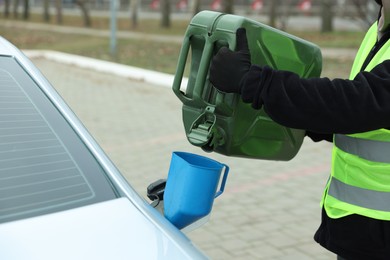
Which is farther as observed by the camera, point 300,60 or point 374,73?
point 300,60

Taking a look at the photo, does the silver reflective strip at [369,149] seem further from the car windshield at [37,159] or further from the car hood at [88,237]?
the car windshield at [37,159]

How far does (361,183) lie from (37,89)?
1.18 m

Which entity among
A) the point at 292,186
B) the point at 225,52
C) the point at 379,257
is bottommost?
the point at 292,186

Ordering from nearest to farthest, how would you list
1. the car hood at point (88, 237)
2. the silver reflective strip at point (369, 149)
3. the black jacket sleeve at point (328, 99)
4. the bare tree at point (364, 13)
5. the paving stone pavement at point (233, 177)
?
the car hood at point (88, 237) < the black jacket sleeve at point (328, 99) < the silver reflective strip at point (369, 149) < the paving stone pavement at point (233, 177) < the bare tree at point (364, 13)

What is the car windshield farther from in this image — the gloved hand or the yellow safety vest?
the yellow safety vest

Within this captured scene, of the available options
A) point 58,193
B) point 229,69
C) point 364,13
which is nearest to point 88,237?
point 58,193

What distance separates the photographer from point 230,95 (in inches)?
77.4

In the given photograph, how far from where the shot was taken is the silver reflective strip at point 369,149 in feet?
6.15

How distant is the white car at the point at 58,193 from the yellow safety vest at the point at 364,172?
56 cm

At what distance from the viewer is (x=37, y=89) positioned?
211 cm

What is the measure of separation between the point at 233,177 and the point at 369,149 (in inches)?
145

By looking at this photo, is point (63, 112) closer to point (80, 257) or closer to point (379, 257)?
point (80, 257)

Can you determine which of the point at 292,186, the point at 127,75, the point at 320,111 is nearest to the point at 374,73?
the point at 320,111

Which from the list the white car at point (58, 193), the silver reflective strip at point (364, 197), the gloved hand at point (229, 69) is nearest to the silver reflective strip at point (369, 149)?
the silver reflective strip at point (364, 197)
